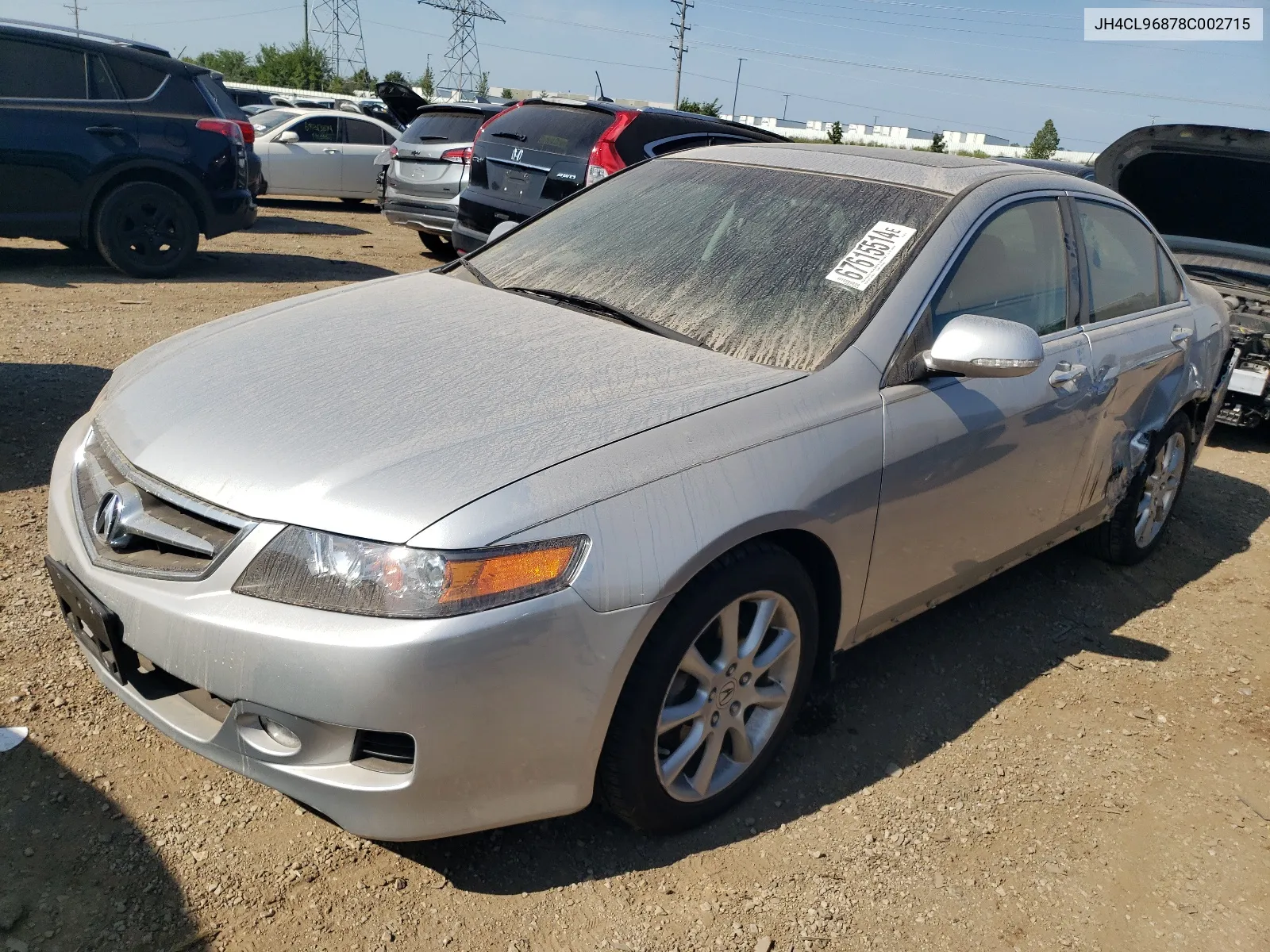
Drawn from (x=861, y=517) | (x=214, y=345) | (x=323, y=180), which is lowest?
(x=323, y=180)

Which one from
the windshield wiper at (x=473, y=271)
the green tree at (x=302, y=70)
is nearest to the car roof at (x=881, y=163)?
the windshield wiper at (x=473, y=271)

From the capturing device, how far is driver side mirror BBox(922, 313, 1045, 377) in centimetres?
269

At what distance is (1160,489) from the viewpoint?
4.62m

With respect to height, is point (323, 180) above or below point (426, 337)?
below

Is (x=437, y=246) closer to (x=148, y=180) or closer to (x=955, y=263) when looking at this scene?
(x=148, y=180)

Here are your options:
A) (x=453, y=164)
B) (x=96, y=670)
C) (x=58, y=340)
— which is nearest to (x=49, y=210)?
(x=58, y=340)

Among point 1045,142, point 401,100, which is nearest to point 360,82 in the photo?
point 1045,142

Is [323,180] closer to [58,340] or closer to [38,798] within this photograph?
[58,340]

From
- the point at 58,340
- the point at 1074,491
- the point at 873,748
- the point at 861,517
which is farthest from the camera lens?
the point at 58,340

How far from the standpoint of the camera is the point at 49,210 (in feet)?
26.0

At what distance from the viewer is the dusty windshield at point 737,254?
2.88m

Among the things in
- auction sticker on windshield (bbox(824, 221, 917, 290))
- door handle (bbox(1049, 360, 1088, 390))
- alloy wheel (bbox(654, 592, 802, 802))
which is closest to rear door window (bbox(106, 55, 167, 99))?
auction sticker on windshield (bbox(824, 221, 917, 290))

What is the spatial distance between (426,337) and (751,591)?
1.20m

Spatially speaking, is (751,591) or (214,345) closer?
(751,591)
